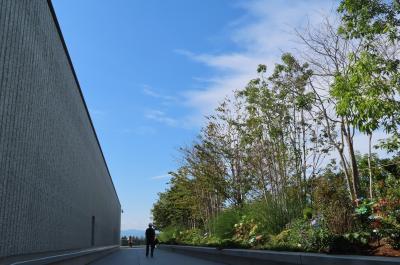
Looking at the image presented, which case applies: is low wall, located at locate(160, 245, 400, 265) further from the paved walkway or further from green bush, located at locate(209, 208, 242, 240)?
green bush, located at locate(209, 208, 242, 240)

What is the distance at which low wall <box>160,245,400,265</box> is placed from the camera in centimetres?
697

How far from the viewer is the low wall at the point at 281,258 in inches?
275

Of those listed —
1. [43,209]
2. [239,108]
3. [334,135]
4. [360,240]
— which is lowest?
[360,240]

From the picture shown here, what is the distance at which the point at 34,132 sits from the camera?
486 inches

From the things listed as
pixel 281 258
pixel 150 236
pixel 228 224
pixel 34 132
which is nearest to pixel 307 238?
pixel 281 258

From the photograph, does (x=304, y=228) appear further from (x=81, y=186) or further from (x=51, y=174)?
(x=81, y=186)

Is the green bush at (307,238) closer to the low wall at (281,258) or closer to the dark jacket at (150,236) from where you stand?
the low wall at (281,258)

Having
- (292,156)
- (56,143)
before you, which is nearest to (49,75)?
(56,143)

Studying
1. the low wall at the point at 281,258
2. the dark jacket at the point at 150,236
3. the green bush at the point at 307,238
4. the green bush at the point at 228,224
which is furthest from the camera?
the dark jacket at the point at 150,236

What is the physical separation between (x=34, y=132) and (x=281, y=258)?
6801mm

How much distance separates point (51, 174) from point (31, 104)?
368cm

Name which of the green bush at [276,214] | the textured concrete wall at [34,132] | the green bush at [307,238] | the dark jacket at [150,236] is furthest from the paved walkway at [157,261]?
the green bush at [307,238]

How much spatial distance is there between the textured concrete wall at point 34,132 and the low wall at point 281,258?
523cm

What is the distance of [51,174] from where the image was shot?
15000 millimetres
